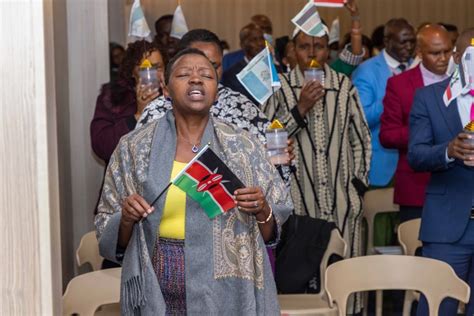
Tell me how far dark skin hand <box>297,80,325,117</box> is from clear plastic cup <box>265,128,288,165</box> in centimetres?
126

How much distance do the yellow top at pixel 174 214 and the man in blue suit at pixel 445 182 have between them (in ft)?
5.57

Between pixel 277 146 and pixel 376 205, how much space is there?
7.45ft

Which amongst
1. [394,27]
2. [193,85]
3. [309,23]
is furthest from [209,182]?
[394,27]

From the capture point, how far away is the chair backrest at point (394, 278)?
4543 mm

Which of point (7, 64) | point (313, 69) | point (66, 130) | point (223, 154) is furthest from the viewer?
point (66, 130)

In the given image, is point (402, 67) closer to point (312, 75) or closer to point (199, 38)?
point (312, 75)

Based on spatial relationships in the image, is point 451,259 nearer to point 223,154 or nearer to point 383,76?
point 223,154

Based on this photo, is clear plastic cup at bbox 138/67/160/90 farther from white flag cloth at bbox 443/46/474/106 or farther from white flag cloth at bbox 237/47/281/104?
white flag cloth at bbox 443/46/474/106

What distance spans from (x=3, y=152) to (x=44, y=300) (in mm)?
437

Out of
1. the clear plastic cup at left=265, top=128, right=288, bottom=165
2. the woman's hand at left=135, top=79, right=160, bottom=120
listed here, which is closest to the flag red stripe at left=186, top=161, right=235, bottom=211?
the clear plastic cup at left=265, top=128, right=288, bottom=165

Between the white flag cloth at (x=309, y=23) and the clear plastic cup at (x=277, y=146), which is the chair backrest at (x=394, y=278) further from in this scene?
the white flag cloth at (x=309, y=23)

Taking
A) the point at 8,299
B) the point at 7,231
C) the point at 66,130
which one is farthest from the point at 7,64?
the point at 66,130

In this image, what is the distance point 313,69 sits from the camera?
5.97m

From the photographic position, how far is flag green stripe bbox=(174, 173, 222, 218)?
3479 millimetres
